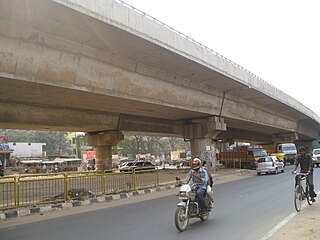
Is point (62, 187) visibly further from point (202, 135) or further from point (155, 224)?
point (202, 135)

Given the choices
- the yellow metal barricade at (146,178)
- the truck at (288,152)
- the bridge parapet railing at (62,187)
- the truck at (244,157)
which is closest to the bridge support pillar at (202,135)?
the truck at (244,157)

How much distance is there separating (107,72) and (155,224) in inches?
342

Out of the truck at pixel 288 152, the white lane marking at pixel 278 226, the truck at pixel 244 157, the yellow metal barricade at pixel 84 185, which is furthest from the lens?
the truck at pixel 288 152

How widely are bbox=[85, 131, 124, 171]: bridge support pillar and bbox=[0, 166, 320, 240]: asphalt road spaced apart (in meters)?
17.2

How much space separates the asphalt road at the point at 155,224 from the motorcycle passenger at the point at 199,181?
0.55m

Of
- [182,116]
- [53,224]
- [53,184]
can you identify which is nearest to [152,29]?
[53,184]

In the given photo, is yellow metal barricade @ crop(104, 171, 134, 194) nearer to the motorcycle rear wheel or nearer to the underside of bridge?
the underside of bridge

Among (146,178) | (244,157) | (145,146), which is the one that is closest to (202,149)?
(244,157)

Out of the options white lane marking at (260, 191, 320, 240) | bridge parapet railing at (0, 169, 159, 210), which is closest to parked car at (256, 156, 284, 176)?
bridge parapet railing at (0, 169, 159, 210)

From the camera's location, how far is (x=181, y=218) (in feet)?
24.4

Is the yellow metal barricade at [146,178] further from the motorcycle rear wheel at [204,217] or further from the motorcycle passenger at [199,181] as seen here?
the motorcycle passenger at [199,181]

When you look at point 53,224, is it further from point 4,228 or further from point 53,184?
point 53,184

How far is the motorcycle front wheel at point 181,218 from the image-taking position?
7272mm

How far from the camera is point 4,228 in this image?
357 inches
